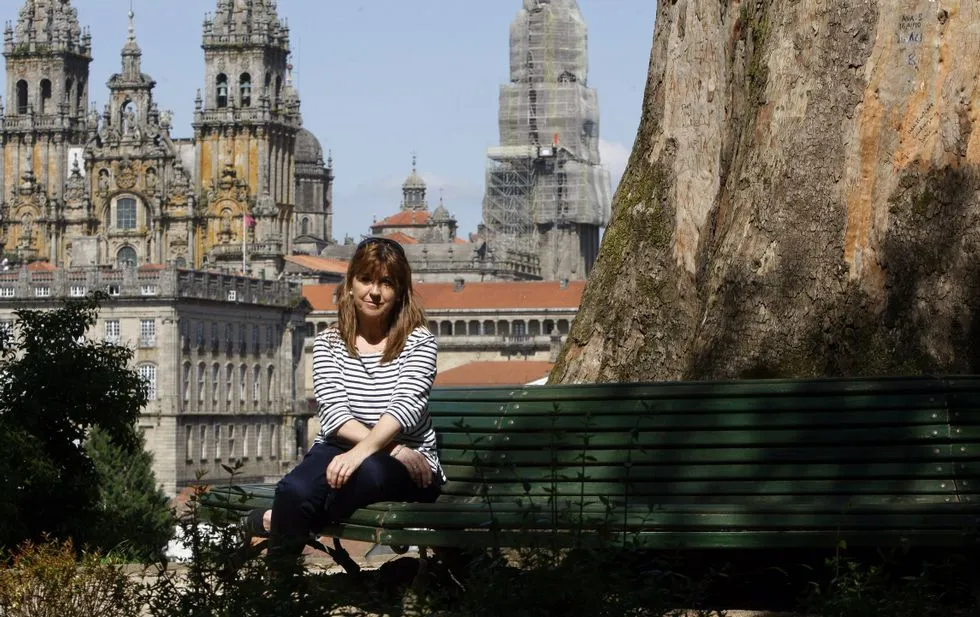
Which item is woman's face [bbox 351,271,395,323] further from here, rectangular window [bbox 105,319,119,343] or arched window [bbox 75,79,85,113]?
arched window [bbox 75,79,85,113]

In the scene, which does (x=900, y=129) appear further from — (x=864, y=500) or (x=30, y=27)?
(x=30, y=27)

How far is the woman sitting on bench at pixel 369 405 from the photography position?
24.1 feet

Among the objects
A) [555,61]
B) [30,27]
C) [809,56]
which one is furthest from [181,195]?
[809,56]

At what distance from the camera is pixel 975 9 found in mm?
9023

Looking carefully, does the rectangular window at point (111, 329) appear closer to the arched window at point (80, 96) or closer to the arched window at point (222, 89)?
the arched window at point (222, 89)

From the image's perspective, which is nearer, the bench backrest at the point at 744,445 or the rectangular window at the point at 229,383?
the bench backrest at the point at 744,445

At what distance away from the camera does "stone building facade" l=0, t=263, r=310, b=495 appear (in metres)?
90.4

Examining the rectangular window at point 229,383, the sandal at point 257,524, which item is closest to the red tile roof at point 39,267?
the rectangular window at point 229,383

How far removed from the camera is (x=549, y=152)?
122 metres

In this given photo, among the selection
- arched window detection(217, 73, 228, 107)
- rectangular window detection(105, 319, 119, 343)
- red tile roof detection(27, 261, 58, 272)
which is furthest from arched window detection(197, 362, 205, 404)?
arched window detection(217, 73, 228, 107)

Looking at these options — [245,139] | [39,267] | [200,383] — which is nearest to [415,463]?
[200,383]

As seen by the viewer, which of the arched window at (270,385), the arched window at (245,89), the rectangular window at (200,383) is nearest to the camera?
the rectangular window at (200,383)

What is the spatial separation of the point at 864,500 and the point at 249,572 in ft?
6.61

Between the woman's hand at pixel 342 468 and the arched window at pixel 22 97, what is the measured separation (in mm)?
109098
